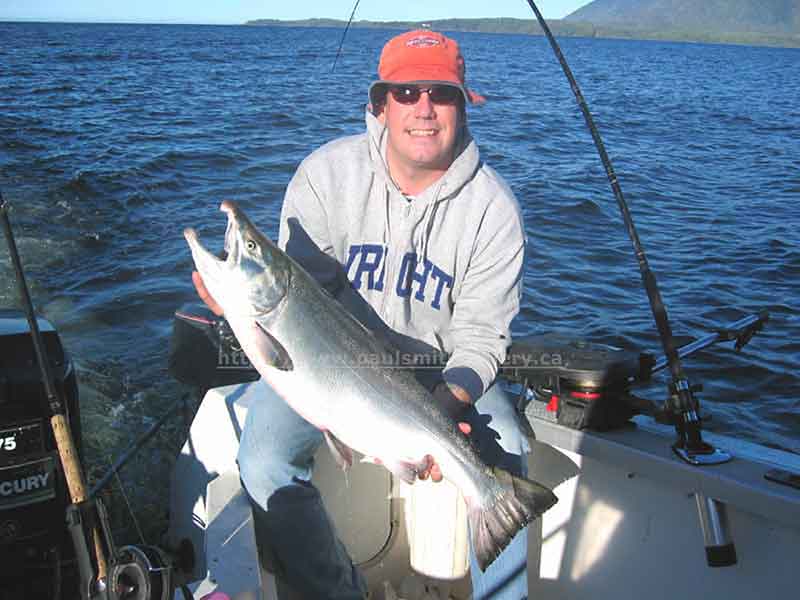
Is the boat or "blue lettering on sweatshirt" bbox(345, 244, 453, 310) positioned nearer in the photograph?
the boat

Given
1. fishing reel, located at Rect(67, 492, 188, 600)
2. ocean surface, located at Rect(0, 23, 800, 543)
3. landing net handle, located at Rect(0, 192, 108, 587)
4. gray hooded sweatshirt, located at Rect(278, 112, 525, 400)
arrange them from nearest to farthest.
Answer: fishing reel, located at Rect(67, 492, 188, 600) < landing net handle, located at Rect(0, 192, 108, 587) < gray hooded sweatshirt, located at Rect(278, 112, 525, 400) < ocean surface, located at Rect(0, 23, 800, 543)

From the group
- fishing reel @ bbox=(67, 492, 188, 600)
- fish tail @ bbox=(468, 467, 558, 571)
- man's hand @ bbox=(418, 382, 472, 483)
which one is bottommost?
fish tail @ bbox=(468, 467, 558, 571)

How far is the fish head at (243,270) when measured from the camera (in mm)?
2439

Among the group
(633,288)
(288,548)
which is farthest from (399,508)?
(633,288)

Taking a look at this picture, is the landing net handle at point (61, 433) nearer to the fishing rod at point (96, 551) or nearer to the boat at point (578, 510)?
the fishing rod at point (96, 551)

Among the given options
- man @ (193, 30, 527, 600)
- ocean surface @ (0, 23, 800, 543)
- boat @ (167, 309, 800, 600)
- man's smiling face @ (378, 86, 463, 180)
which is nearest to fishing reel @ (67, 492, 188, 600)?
Result: boat @ (167, 309, 800, 600)

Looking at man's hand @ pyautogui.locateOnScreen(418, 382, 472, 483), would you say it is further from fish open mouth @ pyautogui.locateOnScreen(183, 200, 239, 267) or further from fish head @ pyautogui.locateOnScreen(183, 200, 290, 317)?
fish open mouth @ pyautogui.locateOnScreen(183, 200, 239, 267)

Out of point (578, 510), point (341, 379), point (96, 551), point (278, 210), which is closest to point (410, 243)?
point (341, 379)

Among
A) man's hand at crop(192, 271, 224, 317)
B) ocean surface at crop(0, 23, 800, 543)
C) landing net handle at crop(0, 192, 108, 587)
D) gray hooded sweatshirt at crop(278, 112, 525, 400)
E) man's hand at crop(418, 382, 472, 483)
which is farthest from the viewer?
ocean surface at crop(0, 23, 800, 543)

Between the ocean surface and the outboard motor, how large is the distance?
1.33 metres

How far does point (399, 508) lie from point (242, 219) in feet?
6.06

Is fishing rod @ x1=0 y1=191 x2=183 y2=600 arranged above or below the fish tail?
above

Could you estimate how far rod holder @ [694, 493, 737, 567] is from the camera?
8.82 feet

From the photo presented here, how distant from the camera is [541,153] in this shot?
15398mm
